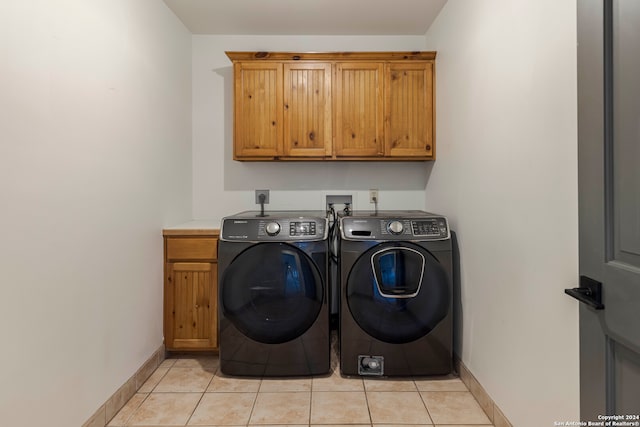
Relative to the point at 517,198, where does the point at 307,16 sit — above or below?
above

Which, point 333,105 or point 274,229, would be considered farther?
point 333,105

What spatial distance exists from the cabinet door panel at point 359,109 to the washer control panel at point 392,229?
2.31 feet

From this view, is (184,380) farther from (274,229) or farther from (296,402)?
(274,229)

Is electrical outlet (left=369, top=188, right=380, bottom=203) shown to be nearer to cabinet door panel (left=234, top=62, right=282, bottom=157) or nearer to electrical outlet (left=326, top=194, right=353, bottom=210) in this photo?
electrical outlet (left=326, top=194, right=353, bottom=210)

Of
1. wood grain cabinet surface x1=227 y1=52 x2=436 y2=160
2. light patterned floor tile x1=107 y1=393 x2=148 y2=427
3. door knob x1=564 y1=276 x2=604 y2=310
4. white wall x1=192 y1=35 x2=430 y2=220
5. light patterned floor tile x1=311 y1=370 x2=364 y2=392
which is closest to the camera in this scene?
door knob x1=564 y1=276 x2=604 y2=310

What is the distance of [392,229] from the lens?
6.98 feet

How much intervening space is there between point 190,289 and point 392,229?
54.4 inches

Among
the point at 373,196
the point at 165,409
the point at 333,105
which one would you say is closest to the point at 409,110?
the point at 333,105

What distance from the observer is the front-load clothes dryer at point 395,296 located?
2094 millimetres

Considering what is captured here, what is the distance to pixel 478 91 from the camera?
6.32 feet

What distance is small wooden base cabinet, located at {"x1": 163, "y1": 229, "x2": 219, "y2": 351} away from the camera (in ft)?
7.84

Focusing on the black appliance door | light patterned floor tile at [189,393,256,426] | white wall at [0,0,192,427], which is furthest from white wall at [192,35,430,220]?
light patterned floor tile at [189,393,256,426]

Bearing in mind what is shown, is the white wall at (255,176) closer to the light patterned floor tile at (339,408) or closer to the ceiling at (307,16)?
the ceiling at (307,16)

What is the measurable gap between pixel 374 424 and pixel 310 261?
890 millimetres
